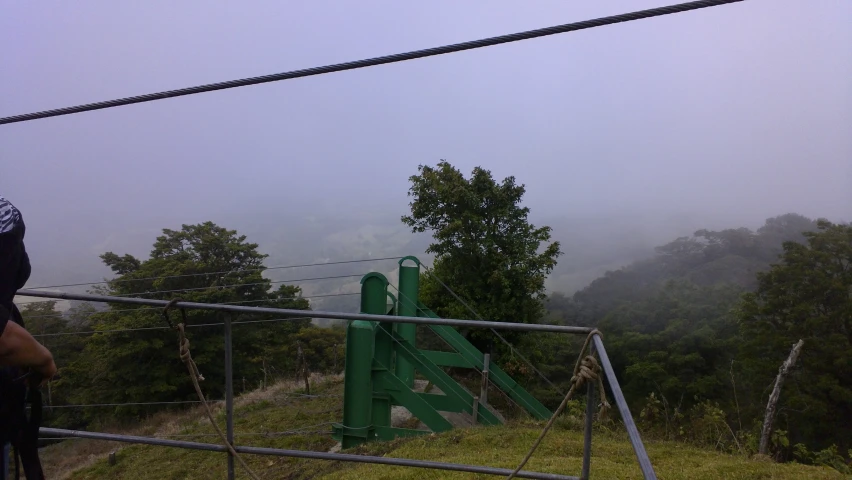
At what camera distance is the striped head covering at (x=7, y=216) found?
51.4 inches

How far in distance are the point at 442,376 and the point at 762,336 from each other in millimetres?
8506

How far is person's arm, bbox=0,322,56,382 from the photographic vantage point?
1.33 metres

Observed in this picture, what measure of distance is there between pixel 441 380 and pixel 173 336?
1242cm

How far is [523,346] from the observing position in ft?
44.9

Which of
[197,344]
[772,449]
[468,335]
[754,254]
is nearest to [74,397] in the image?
[197,344]

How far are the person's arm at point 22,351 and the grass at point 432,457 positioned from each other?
293 centimetres

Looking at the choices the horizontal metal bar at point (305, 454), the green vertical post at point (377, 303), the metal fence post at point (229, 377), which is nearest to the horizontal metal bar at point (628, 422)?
the horizontal metal bar at point (305, 454)

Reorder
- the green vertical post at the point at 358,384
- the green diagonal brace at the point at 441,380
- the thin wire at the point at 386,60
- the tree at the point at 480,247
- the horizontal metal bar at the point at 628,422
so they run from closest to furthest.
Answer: the horizontal metal bar at the point at 628,422
the thin wire at the point at 386,60
the green vertical post at the point at 358,384
the green diagonal brace at the point at 441,380
the tree at the point at 480,247

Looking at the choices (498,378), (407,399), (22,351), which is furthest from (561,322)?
(22,351)

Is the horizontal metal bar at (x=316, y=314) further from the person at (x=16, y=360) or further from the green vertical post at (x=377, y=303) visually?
the green vertical post at (x=377, y=303)

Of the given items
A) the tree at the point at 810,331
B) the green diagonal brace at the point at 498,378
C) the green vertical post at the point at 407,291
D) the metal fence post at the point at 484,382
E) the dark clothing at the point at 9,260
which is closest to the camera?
the dark clothing at the point at 9,260

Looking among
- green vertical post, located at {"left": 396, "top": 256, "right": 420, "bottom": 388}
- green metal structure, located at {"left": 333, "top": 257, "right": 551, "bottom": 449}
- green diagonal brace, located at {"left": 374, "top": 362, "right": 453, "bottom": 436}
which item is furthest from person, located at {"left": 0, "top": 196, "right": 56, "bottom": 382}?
green vertical post, located at {"left": 396, "top": 256, "right": 420, "bottom": 388}

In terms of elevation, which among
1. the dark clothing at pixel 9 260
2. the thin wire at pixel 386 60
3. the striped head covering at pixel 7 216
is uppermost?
the thin wire at pixel 386 60

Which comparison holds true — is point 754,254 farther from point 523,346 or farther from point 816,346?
point 523,346
